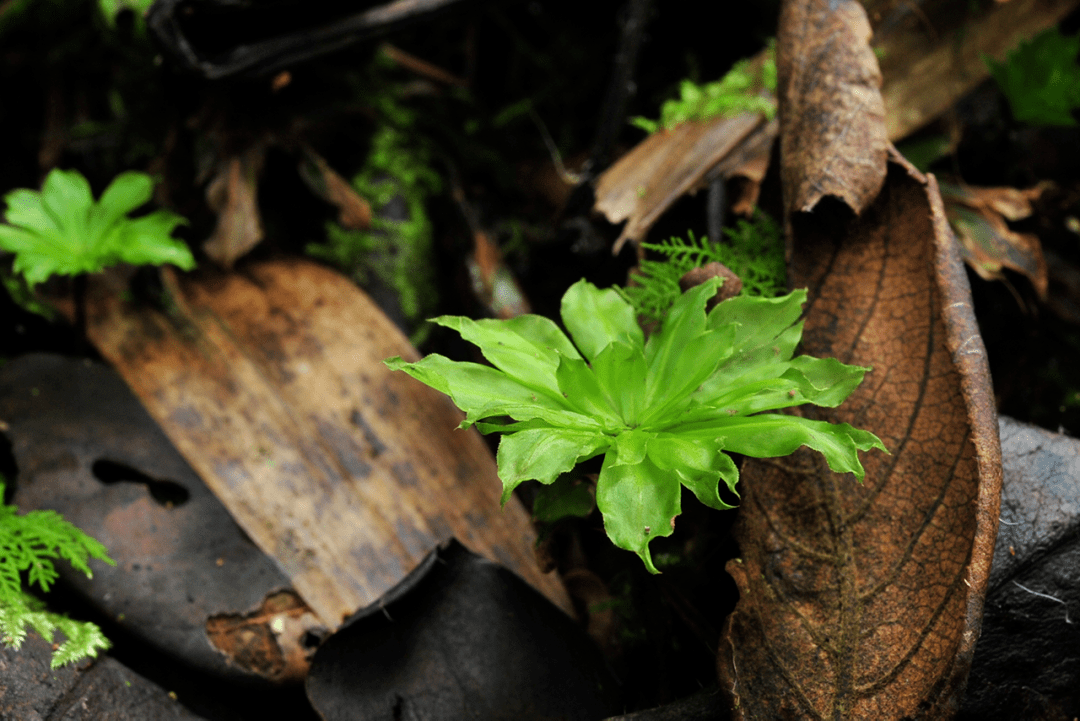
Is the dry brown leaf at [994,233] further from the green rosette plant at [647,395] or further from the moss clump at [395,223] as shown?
the moss clump at [395,223]

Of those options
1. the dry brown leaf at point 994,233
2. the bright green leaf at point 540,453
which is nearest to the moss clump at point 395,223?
the bright green leaf at point 540,453

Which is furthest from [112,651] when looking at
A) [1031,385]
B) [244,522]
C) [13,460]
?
[1031,385]

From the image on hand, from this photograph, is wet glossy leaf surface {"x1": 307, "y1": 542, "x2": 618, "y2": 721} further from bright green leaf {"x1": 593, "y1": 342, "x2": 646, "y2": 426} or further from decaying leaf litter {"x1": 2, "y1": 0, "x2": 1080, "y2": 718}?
bright green leaf {"x1": 593, "y1": 342, "x2": 646, "y2": 426}

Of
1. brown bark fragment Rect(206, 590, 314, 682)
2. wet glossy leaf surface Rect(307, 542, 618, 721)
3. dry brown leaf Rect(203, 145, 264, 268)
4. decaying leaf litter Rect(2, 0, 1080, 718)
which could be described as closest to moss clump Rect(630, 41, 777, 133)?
decaying leaf litter Rect(2, 0, 1080, 718)

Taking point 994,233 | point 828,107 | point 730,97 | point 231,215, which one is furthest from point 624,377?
point 231,215

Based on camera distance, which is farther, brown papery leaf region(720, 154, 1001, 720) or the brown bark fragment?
the brown bark fragment

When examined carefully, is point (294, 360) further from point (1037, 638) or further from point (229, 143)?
point (1037, 638)
